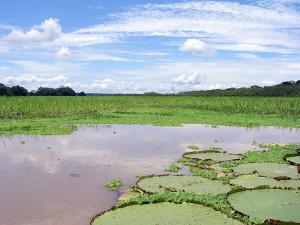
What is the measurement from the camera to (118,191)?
8656 millimetres

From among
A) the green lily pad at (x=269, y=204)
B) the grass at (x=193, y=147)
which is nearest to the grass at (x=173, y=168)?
the green lily pad at (x=269, y=204)

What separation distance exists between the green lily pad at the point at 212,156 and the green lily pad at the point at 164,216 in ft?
15.6

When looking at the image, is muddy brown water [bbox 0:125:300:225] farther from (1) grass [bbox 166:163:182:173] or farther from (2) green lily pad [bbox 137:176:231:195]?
(2) green lily pad [bbox 137:176:231:195]

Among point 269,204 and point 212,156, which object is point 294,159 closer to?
point 212,156

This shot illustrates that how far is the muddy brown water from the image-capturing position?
7.54 m

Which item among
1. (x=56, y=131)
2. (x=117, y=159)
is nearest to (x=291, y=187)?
(x=117, y=159)

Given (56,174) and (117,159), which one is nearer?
(56,174)

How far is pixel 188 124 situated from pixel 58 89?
206 ft

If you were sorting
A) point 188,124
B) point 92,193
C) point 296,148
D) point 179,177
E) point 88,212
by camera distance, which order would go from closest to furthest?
1. point 88,212
2. point 92,193
3. point 179,177
4. point 296,148
5. point 188,124

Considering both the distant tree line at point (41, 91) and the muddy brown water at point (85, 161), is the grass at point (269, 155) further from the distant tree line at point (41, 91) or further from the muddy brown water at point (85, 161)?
the distant tree line at point (41, 91)

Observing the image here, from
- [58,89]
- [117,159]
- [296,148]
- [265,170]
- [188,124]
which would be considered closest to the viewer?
[265,170]

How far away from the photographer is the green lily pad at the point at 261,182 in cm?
890

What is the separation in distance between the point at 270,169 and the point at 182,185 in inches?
116

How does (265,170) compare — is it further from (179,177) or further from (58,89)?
(58,89)
